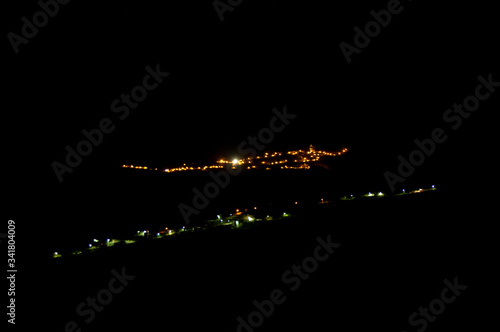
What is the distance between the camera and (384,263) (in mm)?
2742

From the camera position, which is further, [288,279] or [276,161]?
[276,161]

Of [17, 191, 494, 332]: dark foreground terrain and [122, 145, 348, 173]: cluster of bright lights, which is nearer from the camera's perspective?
[17, 191, 494, 332]: dark foreground terrain

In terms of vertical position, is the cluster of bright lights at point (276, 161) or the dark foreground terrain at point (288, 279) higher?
the cluster of bright lights at point (276, 161)

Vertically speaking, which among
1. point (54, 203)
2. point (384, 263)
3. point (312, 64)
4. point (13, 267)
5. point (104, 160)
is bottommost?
point (384, 263)

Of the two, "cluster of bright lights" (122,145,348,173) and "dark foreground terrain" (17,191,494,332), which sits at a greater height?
"cluster of bright lights" (122,145,348,173)

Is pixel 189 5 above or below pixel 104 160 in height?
above

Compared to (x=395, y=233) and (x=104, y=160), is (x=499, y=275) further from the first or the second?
(x=104, y=160)

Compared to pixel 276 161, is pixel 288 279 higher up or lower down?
lower down

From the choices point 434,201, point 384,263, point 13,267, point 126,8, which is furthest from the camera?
point 126,8

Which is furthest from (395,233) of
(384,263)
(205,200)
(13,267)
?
(13,267)

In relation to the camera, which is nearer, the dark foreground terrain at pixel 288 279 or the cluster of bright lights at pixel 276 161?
the dark foreground terrain at pixel 288 279

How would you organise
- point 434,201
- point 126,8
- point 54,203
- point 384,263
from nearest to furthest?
point 384,263 < point 54,203 < point 434,201 < point 126,8

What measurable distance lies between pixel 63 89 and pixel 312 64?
318 cm

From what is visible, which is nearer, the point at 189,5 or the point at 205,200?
the point at 205,200
